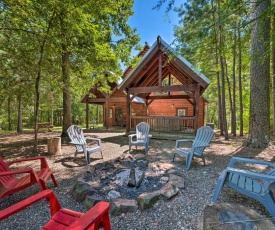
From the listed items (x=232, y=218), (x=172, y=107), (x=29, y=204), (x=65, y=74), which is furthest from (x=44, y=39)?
(x=172, y=107)

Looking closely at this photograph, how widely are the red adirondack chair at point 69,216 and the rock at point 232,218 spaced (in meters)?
0.97

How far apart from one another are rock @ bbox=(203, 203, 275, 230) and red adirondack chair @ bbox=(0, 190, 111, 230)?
3.17 ft

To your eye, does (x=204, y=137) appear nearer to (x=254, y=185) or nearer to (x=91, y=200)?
(x=254, y=185)

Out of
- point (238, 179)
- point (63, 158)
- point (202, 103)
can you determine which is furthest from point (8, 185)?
point (202, 103)

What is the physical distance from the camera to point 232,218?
5.28ft

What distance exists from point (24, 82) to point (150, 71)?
6.11 meters

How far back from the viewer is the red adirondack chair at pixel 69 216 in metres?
1.28

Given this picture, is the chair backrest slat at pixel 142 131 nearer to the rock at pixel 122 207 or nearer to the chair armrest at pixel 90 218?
the rock at pixel 122 207

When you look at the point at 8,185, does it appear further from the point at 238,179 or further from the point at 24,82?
the point at 24,82

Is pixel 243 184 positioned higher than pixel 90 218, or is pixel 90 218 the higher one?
pixel 90 218

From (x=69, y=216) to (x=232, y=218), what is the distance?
166cm

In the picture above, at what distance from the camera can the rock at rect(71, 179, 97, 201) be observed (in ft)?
8.69

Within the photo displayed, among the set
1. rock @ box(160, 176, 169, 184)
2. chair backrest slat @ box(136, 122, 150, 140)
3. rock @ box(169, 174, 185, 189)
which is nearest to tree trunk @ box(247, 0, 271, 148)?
chair backrest slat @ box(136, 122, 150, 140)

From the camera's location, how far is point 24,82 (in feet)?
20.0
